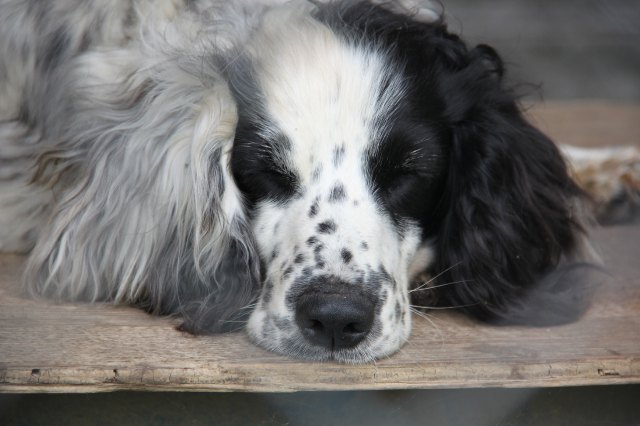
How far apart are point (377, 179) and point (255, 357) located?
63 centimetres

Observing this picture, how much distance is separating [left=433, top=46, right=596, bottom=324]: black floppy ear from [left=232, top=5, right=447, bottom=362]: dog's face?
0.10 m

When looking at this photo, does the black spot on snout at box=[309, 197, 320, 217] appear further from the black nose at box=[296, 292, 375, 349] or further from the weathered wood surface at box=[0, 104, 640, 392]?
the weathered wood surface at box=[0, 104, 640, 392]

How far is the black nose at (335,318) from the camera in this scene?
8.13 ft

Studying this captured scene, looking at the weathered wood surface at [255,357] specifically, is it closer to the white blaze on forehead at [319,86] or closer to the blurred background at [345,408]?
the blurred background at [345,408]

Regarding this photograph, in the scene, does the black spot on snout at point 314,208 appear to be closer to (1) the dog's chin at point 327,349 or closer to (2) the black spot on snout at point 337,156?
(2) the black spot on snout at point 337,156

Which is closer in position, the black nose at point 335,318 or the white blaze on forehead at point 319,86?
the black nose at point 335,318

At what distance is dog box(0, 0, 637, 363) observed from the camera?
2.68 metres

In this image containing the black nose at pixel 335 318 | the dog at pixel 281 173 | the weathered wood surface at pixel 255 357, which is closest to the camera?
the weathered wood surface at pixel 255 357

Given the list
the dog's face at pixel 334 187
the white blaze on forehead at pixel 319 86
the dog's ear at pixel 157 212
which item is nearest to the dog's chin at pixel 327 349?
the dog's face at pixel 334 187

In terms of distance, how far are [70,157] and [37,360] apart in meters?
0.79

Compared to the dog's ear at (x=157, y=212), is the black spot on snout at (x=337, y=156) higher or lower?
higher

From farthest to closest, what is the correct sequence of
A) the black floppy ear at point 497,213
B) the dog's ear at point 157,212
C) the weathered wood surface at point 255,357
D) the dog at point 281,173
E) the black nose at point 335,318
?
the black floppy ear at point 497,213
the dog's ear at point 157,212
the dog at point 281,173
the black nose at point 335,318
the weathered wood surface at point 255,357

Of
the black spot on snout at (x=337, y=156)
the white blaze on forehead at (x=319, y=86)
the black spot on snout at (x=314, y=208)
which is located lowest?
the black spot on snout at (x=314, y=208)

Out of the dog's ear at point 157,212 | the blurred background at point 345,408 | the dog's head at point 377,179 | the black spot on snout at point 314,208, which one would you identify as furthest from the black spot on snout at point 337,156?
the blurred background at point 345,408
